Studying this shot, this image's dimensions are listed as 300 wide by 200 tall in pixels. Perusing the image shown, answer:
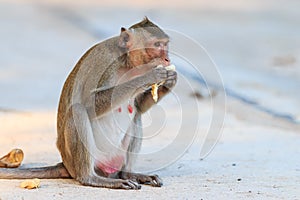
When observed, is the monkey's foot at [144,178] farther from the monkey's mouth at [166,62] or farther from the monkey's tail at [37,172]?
the monkey's mouth at [166,62]

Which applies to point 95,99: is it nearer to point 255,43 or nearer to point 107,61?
point 107,61

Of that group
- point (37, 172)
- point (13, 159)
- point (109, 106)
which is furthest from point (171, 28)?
point (109, 106)

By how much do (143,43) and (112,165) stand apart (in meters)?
0.84

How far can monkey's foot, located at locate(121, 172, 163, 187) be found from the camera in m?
5.88

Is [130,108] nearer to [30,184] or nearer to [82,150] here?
[82,150]

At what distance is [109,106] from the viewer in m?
5.76

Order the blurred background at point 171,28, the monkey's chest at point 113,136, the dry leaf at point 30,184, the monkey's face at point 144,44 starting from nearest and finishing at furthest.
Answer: the dry leaf at point 30,184
the monkey's face at point 144,44
the monkey's chest at point 113,136
the blurred background at point 171,28

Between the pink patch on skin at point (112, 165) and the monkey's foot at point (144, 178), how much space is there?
0.21 ft

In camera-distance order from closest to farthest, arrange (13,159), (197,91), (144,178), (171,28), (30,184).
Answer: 1. (30,184)
2. (144,178)
3. (13,159)
4. (197,91)
5. (171,28)

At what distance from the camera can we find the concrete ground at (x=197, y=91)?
5957mm

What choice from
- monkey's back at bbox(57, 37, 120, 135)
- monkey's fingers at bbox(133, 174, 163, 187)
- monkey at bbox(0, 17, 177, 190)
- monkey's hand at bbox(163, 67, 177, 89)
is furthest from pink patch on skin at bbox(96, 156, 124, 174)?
monkey's hand at bbox(163, 67, 177, 89)

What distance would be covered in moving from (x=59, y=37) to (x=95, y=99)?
9.22m

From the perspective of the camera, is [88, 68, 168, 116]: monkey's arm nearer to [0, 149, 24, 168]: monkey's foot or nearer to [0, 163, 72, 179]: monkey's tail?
[0, 163, 72, 179]: monkey's tail

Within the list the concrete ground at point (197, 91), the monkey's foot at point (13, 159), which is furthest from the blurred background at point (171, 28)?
the monkey's foot at point (13, 159)
